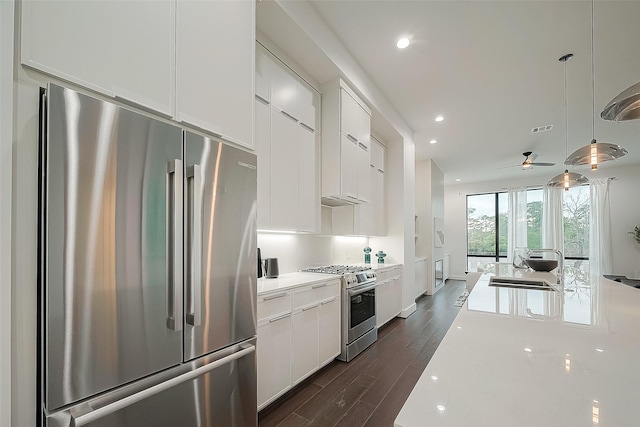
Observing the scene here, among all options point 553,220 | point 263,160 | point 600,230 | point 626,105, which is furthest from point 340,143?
point 600,230

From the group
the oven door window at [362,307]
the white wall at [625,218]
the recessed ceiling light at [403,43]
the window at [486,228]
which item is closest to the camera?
the recessed ceiling light at [403,43]

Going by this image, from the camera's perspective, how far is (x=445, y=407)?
2.02 feet

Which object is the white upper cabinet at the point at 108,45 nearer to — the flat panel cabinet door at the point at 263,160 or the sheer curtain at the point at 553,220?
the flat panel cabinet door at the point at 263,160

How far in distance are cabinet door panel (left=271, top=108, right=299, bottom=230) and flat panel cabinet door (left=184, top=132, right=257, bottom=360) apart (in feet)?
2.71

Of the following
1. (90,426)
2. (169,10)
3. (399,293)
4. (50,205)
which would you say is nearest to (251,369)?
(90,426)

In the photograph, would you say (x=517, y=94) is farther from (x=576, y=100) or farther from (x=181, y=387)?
(x=181, y=387)

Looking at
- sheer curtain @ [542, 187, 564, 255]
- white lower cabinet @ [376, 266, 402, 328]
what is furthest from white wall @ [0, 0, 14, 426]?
sheer curtain @ [542, 187, 564, 255]

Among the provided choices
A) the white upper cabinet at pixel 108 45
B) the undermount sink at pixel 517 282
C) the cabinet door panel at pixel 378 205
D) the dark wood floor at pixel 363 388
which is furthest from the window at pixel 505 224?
the white upper cabinet at pixel 108 45

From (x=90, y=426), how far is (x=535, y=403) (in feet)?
4.55

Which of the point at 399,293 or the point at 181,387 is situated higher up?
the point at 181,387

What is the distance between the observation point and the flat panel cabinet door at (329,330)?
261 centimetres

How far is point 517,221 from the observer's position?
809 centimetres

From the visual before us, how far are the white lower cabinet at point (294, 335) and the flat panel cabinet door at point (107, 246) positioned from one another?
835 mm

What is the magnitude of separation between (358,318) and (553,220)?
24.7ft
